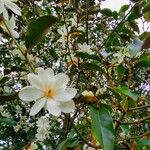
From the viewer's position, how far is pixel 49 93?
128 centimetres

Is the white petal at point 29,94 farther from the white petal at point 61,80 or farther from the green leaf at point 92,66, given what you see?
the green leaf at point 92,66

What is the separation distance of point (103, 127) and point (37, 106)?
0.21 meters

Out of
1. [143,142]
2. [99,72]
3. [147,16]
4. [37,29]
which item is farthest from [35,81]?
[147,16]

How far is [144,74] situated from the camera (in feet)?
15.6

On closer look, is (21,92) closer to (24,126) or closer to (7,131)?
(24,126)

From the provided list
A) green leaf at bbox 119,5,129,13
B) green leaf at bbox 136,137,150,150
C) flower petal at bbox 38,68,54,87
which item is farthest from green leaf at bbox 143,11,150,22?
flower petal at bbox 38,68,54,87

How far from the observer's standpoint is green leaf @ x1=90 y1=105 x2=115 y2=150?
3.96 ft

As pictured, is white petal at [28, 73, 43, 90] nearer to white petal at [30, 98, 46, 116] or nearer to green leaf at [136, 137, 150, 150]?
white petal at [30, 98, 46, 116]

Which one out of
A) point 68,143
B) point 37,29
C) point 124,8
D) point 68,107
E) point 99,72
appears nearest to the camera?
point 68,107

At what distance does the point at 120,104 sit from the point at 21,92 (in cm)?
43

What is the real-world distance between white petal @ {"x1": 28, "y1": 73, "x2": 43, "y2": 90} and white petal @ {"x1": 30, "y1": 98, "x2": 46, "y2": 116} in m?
0.04

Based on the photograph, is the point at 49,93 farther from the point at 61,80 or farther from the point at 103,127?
the point at 103,127

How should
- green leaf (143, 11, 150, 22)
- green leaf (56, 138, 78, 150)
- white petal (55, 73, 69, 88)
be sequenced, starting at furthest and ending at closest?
green leaf (143, 11, 150, 22)
green leaf (56, 138, 78, 150)
white petal (55, 73, 69, 88)

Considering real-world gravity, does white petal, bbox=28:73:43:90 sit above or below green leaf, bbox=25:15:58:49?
below
